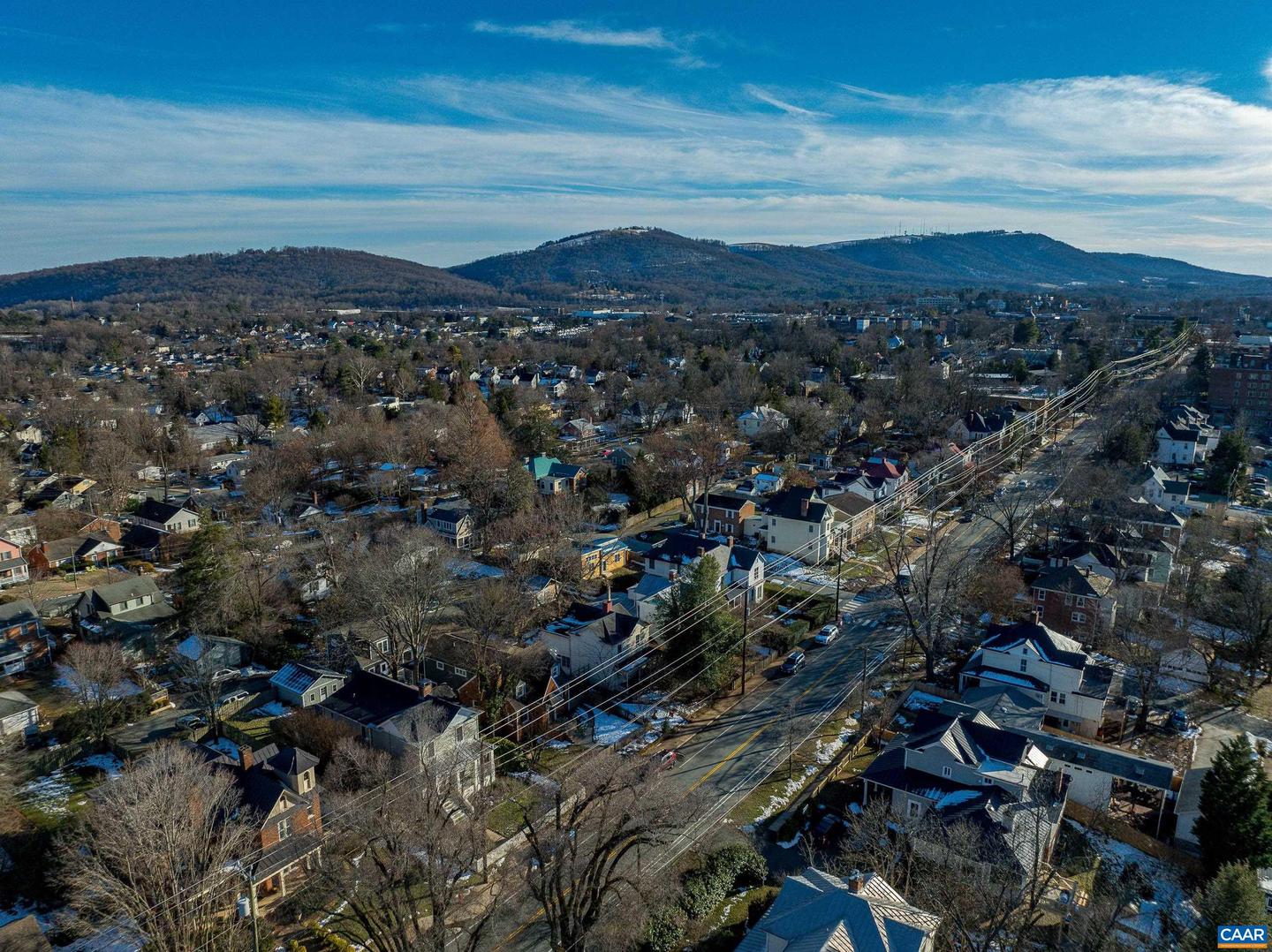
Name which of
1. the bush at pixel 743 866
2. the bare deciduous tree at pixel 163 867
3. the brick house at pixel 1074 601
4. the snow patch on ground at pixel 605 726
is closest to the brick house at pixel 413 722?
the snow patch on ground at pixel 605 726

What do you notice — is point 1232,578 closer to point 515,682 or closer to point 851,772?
point 851,772

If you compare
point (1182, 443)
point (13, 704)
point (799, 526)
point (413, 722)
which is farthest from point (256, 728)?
point (1182, 443)

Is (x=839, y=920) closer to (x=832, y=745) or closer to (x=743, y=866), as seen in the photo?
(x=743, y=866)

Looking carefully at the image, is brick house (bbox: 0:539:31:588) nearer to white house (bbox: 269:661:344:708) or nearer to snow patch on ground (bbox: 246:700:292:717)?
white house (bbox: 269:661:344:708)

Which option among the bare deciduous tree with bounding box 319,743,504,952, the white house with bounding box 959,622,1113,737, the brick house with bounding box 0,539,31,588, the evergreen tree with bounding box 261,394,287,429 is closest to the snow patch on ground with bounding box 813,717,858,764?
the white house with bounding box 959,622,1113,737

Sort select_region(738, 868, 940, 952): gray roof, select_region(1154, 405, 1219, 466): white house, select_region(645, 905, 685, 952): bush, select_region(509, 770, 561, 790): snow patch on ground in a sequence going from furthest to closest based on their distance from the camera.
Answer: select_region(1154, 405, 1219, 466): white house → select_region(509, 770, 561, 790): snow patch on ground → select_region(645, 905, 685, 952): bush → select_region(738, 868, 940, 952): gray roof

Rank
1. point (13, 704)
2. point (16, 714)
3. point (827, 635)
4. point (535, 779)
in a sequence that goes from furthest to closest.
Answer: point (827, 635)
point (13, 704)
point (16, 714)
point (535, 779)

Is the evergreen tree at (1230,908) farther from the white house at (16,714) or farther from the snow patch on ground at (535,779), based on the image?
the white house at (16,714)

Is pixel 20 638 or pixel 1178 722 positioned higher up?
pixel 1178 722
